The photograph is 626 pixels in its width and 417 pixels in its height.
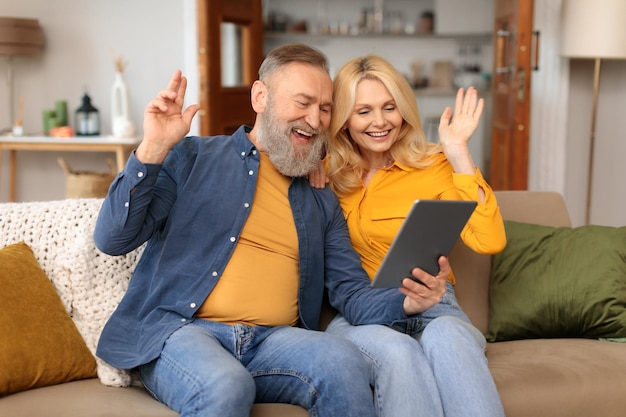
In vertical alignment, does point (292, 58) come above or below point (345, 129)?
above

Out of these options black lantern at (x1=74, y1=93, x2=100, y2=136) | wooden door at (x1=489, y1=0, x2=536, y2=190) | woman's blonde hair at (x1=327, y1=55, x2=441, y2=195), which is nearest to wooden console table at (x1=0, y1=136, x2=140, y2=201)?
black lantern at (x1=74, y1=93, x2=100, y2=136)

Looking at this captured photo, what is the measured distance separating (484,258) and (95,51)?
3.88 meters

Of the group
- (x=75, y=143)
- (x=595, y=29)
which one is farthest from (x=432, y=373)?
(x=75, y=143)

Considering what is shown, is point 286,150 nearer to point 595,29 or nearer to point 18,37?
point 595,29

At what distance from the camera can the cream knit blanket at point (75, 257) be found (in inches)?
90.2

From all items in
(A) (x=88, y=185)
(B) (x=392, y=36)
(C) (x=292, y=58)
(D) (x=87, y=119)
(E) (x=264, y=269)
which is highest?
(B) (x=392, y=36)

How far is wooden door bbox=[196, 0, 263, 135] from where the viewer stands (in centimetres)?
452

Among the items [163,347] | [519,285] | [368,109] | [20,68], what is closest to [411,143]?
[368,109]

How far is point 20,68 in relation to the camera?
5.71m

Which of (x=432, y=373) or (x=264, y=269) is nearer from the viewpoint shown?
(x=432, y=373)

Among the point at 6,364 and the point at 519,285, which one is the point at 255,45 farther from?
the point at 6,364

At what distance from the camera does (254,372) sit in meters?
2.05

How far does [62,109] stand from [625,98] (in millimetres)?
3612

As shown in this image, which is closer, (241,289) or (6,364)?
(6,364)
